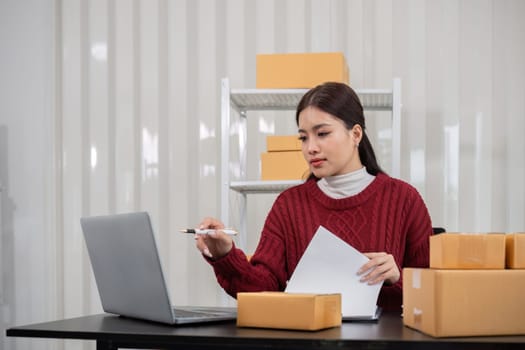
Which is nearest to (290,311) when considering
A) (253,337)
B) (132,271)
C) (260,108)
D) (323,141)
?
(253,337)

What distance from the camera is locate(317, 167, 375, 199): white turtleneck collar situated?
2.23 metres

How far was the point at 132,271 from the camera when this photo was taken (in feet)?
5.13

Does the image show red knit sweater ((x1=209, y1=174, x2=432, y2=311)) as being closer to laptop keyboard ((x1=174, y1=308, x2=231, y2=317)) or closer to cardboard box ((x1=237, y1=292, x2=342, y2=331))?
laptop keyboard ((x1=174, y1=308, x2=231, y2=317))

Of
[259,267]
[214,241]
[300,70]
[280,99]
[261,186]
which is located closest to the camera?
[214,241]

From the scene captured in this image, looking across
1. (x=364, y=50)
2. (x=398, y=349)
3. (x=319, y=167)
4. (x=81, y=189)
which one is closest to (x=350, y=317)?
(x=398, y=349)

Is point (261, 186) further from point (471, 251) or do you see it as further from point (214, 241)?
point (471, 251)

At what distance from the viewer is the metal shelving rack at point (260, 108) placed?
3.12 meters

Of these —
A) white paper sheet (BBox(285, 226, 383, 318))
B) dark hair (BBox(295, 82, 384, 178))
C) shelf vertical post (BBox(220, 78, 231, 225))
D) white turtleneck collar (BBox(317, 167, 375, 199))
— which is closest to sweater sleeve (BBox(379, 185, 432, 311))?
white turtleneck collar (BBox(317, 167, 375, 199))

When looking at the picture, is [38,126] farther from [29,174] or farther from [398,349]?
[398,349]

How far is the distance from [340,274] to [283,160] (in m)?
1.57

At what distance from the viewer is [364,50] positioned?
357cm

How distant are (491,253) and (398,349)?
0.27 metres

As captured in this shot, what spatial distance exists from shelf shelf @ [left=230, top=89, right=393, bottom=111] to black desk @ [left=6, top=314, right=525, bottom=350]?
66.4 inches

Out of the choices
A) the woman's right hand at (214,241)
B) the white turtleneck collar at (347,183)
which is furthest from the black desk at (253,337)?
the white turtleneck collar at (347,183)
